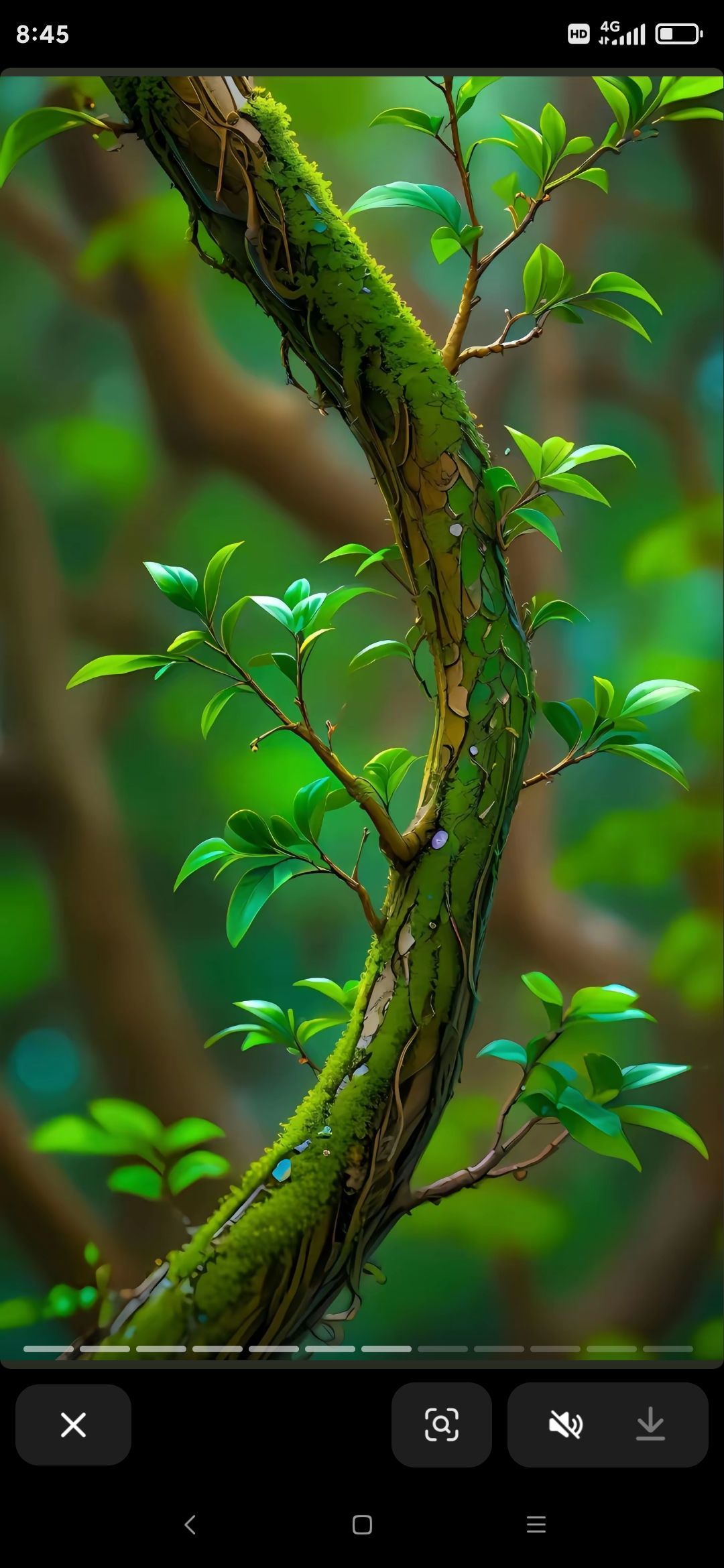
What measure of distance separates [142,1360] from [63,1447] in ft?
0.18

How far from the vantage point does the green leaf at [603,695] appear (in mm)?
516

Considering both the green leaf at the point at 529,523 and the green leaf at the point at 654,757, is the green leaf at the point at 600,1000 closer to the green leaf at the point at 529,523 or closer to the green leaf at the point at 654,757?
the green leaf at the point at 654,757

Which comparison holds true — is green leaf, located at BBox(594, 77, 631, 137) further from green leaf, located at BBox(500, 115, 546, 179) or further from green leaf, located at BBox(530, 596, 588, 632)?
green leaf, located at BBox(530, 596, 588, 632)

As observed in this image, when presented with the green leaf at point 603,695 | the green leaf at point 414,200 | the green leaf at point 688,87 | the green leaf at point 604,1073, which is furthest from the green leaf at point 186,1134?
the green leaf at point 688,87

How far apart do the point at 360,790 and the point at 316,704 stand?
17cm

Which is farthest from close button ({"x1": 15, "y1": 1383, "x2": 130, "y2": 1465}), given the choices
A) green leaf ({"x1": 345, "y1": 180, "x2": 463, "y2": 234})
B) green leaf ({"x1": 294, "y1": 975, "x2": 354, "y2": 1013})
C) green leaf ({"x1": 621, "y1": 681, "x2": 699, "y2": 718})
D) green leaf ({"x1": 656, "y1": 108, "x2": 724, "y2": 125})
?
green leaf ({"x1": 656, "y1": 108, "x2": 724, "y2": 125})

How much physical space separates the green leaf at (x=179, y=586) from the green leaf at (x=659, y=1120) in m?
0.34

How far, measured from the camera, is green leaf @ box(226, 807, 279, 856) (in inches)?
19.6

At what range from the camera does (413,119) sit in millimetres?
487

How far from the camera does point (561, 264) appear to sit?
0.50 metres

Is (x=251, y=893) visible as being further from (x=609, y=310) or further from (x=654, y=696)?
(x=609, y=310)

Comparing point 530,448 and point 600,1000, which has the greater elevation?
point 530,448
